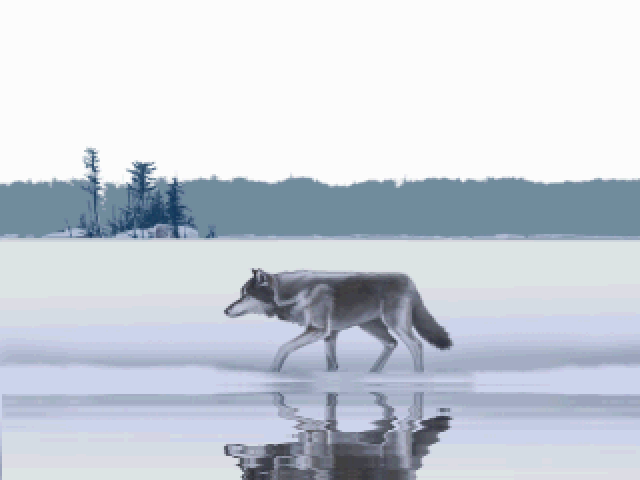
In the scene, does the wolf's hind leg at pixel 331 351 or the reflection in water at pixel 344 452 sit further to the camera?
the wolf's hind leg at pixel 331 351

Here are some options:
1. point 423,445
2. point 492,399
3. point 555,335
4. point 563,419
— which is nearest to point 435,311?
point 555,335

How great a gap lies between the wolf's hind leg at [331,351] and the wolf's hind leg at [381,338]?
17.0 inches

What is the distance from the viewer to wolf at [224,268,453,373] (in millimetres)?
13164

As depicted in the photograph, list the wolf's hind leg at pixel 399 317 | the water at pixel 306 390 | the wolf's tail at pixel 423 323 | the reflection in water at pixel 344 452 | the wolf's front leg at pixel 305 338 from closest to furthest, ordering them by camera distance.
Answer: the reflection in water at pixel 344 452, the water at pixel 306 390, the wolf's front leg at pixel 305 338, the wolf's hind leg at pixel 399 317, the wolf's tail at pixel 423 323

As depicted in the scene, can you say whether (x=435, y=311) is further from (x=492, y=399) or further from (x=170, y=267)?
(x=170, y=267)

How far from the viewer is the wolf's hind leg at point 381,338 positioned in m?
13.8

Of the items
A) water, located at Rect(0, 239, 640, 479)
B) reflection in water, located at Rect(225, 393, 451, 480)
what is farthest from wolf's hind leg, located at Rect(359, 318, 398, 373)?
reflection in water, located at Rect(225, 393, 451, 480)

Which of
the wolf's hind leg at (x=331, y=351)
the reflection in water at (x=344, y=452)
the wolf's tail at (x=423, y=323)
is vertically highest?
the wolf's tail at (x=423, y=323)

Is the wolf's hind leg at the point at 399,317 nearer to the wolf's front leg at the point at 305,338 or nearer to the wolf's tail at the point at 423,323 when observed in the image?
the wolf's tail at the point at 423,323


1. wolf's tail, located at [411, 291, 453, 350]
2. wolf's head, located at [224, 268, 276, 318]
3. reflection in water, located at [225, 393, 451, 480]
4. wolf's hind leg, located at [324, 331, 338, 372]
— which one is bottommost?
reflection in water, located at [225, 393, 451, 480]

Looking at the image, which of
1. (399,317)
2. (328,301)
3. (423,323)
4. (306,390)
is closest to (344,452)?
(306,390)

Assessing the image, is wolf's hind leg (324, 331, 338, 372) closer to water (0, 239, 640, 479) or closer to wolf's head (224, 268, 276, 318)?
water (0, 239, 640, 479)

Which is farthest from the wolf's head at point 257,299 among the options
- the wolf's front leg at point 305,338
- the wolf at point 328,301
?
the wolf's front leg at point 305,338

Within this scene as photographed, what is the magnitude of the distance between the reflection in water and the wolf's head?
9.48 feet
